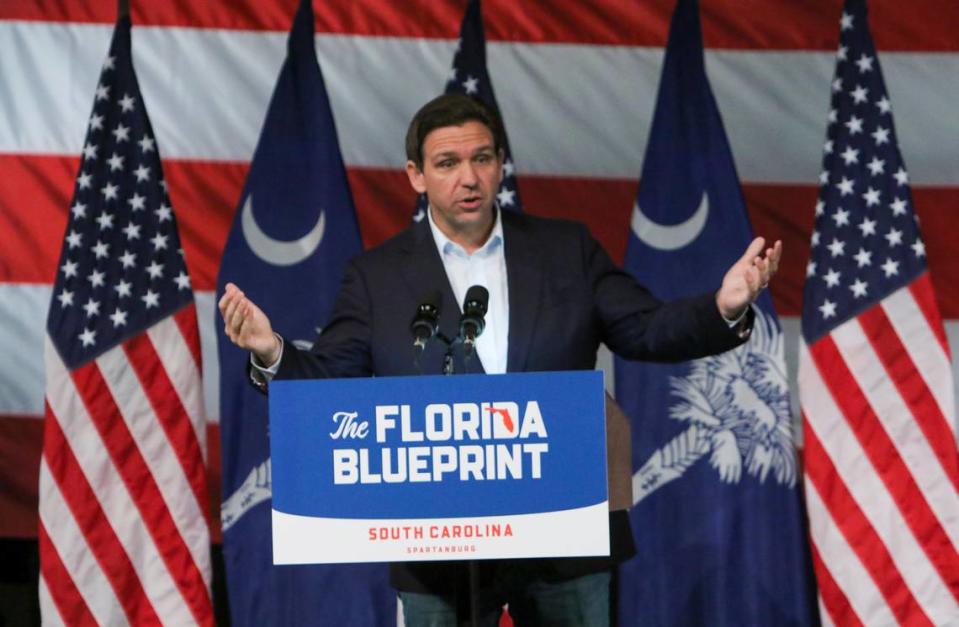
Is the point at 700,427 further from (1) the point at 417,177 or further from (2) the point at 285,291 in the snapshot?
(1) the point at 417,177

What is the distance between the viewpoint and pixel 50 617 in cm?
374

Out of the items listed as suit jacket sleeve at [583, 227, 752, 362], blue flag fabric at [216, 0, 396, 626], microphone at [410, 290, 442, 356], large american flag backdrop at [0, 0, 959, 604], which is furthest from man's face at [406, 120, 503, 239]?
large american flag backdrop at [0, 0, 959, 604]

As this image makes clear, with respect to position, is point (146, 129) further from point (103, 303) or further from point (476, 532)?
point (476, 532)

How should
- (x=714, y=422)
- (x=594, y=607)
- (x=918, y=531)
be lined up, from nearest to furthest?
(x=594, y=607), (x=918, y=531), (x=714, y=422)

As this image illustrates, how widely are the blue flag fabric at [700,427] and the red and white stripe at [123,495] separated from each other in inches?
49.4

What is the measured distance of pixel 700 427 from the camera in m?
3.92

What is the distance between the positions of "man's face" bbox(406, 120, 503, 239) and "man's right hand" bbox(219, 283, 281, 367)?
0.43 metres

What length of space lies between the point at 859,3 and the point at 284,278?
6.00 feet

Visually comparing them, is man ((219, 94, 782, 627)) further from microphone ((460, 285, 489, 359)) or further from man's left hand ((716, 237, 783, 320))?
microphone ((460, 285, 489, 359))

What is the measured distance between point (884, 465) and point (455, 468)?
2080 millimetres

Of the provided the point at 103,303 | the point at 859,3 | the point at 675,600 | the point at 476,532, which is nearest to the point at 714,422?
the point at 675,600

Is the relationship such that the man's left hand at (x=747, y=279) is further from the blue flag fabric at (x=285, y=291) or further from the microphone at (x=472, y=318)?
the blue flag fabric at (x=285, y=291)

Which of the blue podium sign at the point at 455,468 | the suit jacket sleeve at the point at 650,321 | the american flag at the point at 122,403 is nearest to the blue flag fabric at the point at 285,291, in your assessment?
the american flag at the point at 122,403

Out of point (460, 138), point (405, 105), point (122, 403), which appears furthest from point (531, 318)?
point (405, 105)
